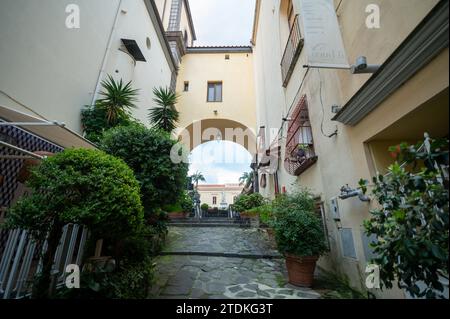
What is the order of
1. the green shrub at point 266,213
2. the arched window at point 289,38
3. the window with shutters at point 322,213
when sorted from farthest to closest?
the arched window at point 289,38
the green shrub at point 266,213
the window with shutters at point 322,213

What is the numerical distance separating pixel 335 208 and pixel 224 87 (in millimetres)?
12895

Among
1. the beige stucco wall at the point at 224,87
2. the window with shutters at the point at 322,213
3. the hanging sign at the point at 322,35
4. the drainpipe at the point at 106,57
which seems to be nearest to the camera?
the hanging sign at the point at 322,35

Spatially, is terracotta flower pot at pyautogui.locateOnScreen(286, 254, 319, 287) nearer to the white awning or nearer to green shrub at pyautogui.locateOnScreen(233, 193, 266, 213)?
the white awning

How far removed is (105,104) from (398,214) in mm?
6950

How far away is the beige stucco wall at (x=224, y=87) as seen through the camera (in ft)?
46.3

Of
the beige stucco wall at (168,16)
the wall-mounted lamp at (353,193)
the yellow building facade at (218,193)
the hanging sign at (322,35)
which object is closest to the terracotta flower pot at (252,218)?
the wall-mounted lamp at (353,193)

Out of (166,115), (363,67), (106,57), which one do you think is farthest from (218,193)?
(363,67)

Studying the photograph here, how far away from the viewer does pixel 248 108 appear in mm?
14367

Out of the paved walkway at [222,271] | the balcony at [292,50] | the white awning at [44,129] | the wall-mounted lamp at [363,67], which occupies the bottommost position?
the paved walkway at [222,271]

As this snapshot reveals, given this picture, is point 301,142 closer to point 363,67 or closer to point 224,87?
point 363,67

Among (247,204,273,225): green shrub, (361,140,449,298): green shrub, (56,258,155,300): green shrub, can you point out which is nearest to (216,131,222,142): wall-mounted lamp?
(247,204,273,225): green shrub

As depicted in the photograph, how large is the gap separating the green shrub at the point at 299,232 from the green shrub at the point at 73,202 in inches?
97.1

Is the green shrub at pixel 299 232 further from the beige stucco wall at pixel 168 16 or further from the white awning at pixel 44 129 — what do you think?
the beige stucco wall at pixel 168 16
